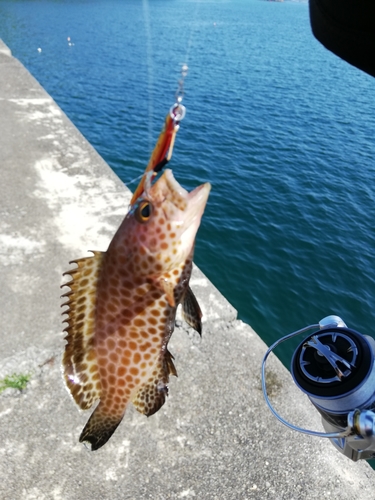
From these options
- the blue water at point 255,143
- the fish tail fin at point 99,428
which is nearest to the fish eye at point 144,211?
the blue water at point 255,143

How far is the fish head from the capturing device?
7.18 feet

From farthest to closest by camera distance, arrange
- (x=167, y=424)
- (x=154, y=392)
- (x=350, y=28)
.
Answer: (x=167, y=424) < (x=154, y=392) < (x=350, y=28)

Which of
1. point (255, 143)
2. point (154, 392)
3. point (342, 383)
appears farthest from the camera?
point (255, 143)

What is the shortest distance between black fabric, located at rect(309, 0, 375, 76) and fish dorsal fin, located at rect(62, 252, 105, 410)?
61.7 inches

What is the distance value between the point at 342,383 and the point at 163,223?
1.52 meters

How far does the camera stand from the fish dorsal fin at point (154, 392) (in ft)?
8.29

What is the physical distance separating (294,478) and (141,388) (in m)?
2.38

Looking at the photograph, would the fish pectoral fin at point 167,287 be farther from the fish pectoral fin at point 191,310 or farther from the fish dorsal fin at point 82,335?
A: the fish dorsal fin at point 82,335

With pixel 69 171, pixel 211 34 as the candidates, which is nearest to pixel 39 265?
pixel 69 171

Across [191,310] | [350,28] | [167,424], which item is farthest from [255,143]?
[350,28]

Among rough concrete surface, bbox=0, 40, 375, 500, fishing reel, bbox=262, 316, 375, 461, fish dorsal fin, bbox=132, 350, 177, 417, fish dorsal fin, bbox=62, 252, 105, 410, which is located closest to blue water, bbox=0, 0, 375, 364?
fish dorsal fin, bbox=62, 252, 105, 410

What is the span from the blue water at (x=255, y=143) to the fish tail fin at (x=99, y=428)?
178 cm

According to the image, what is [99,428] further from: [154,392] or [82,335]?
[82,335]

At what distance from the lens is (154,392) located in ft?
8.32
